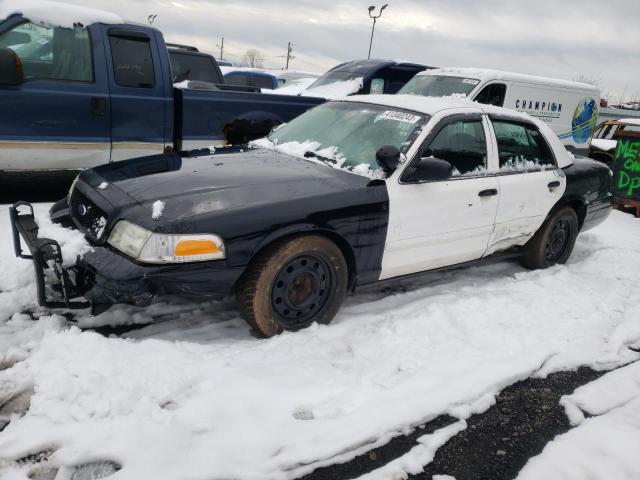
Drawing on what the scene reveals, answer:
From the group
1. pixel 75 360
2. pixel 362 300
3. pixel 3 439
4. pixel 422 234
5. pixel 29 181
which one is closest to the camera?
pixel 3 439

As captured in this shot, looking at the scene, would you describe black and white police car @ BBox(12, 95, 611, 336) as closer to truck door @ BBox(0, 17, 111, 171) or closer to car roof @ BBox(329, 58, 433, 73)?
truck door @ BBox(0, 17, 111, 171)

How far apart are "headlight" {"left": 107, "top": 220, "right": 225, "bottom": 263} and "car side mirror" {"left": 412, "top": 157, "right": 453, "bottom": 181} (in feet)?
4.83

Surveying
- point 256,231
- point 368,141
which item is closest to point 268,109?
point 368,141

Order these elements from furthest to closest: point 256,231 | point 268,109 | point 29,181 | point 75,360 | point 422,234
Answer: point 268,109
point 29,181
point 422,234
point 256,231
point 75,360

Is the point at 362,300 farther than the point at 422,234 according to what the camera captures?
Yes

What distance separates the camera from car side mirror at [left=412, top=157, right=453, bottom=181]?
3514 mm

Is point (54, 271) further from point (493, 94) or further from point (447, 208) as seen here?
point (493, 94)

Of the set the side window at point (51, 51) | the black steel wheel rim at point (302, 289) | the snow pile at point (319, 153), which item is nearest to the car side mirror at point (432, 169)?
the snow pile at point (319, 153)

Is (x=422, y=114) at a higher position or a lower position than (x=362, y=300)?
higher

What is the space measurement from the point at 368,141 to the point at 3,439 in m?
2.83

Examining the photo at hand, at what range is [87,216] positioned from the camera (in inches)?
128

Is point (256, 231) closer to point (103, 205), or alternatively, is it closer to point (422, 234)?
point (103, 205)

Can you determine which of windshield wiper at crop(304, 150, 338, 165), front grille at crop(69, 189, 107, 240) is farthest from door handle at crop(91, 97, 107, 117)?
windshield wiper at crop(304, 150, 338, 165)

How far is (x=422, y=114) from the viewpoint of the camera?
3906mm
